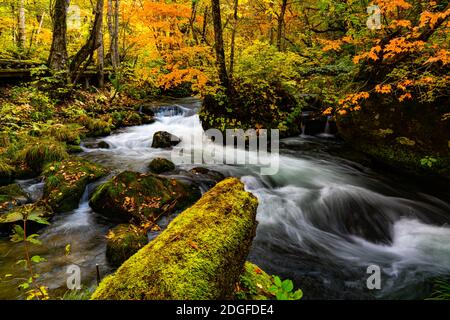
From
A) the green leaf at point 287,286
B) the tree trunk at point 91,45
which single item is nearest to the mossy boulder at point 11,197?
the green leaf at point 287,286

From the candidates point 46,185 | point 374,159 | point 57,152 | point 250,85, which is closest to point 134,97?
point 250,85

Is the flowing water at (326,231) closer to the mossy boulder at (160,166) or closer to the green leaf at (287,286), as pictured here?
the mossy boulder at (160,166)

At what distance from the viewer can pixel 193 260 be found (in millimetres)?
1930

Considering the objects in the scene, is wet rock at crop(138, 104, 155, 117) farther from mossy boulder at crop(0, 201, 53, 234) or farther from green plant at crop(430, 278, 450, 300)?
green plant at crop(430, 278, 450, 300)

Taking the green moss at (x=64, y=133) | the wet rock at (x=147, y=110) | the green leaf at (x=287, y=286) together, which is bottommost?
the green leaf at (x=287, y=286)

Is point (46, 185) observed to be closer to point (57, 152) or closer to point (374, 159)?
point (57, 152)

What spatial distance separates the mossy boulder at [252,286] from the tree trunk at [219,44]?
28.2ft

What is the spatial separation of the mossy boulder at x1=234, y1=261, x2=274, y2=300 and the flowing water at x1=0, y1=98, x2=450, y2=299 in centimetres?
181

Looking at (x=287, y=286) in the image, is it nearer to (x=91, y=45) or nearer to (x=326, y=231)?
(x=326, y=231)

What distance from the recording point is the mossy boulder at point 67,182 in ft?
19.6

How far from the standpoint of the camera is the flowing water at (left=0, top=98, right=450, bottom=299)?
4.43 metres

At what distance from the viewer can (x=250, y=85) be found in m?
11.1

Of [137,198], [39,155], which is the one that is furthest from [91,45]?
[137,198]

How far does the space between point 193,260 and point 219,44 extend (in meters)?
9.24
